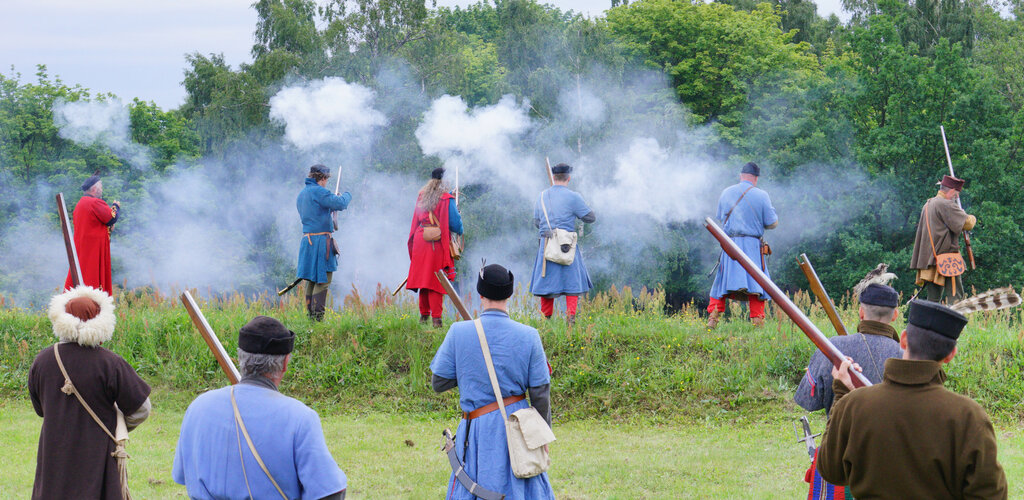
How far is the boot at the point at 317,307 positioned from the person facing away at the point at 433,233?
1349 mm

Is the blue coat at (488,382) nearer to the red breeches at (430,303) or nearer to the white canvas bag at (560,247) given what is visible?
the white canvas bag at (560,247)

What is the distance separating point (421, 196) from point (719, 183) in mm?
19535

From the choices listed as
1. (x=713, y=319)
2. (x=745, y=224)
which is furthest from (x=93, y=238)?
(x=745, y=224)

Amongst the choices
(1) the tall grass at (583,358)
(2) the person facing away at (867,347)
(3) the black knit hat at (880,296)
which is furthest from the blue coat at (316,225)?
(3) the black knit hat at (880,296)

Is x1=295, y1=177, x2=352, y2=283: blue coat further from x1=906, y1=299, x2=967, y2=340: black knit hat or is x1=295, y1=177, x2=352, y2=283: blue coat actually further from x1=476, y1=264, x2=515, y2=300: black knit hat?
x1=906, y1=299, x2=967, y2=340: black knit hat

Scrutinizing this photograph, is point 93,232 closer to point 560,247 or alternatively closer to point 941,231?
point 560,247

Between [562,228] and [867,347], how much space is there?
5.83m

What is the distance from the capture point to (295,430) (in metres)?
3.36

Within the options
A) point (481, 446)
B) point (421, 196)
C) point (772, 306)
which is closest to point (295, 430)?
point (481, 446)

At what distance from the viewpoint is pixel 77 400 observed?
186 inches

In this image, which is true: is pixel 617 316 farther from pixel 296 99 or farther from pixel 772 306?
pixel 296 99

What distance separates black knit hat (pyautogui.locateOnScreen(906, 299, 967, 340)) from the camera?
3.21 meters

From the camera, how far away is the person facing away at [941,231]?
10.7 metres

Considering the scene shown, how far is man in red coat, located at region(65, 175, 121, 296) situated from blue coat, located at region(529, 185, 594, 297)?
4976mm
